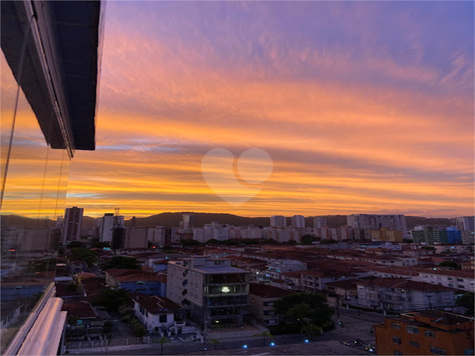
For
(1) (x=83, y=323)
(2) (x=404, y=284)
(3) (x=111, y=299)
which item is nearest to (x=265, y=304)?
(3) (x=111, y=299)

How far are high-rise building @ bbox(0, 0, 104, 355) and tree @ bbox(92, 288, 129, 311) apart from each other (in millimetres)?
21445

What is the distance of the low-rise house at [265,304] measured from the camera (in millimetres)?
19625

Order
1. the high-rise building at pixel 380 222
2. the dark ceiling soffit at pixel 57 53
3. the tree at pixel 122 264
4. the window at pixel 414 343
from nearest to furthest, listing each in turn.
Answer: the dark ceiling soffit at pixel 57 53
the window at pixel 414 343
the tree at pixel 122 264
the high-rise building at pixel 380 222

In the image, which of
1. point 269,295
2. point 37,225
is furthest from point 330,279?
point 37,225

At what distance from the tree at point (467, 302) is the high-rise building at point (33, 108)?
25.2 m

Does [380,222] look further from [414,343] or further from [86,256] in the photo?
[414,343]

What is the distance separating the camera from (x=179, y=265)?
70.5ft

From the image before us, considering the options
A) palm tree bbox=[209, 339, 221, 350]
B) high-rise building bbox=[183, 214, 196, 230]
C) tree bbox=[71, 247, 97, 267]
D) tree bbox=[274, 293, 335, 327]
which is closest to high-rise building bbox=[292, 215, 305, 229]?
high-rise building bbox=[183, 214, 196, 230]

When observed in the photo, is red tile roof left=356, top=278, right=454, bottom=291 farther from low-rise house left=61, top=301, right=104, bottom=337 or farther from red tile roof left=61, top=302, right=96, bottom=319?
red tile roof left=61, top=302, right=96, bottom=319

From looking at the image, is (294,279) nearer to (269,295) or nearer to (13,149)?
(269,295)

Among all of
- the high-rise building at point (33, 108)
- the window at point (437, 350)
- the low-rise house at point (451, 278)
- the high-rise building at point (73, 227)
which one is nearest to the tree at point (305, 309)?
the window at point (437, 350)

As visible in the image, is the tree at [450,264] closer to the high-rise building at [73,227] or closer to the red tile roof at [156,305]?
the red tile roof at [156,305]

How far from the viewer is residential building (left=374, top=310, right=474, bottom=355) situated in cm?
1109

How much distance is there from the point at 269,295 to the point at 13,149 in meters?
20.8
